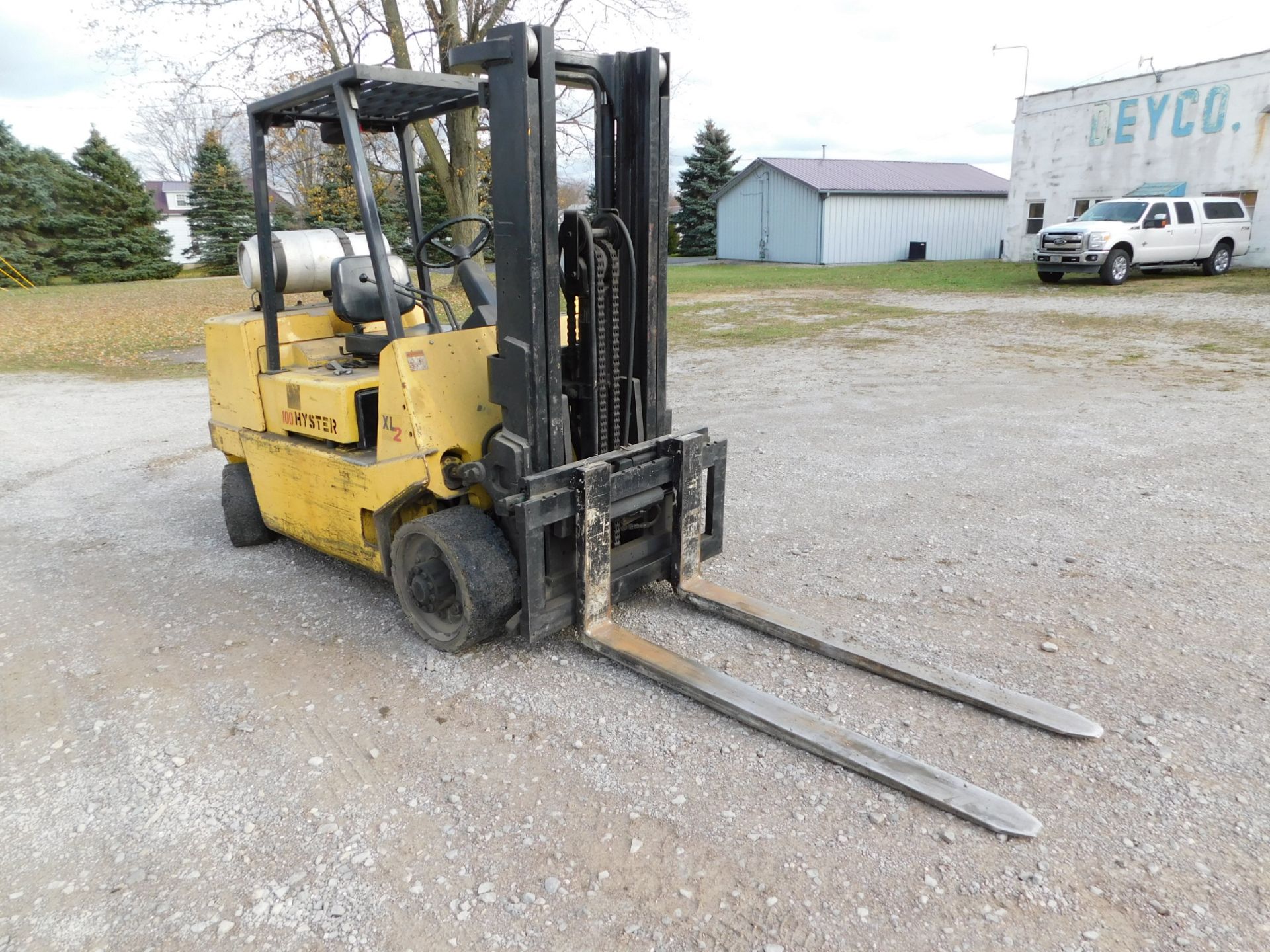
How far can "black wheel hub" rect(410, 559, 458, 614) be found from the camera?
4027 millimetres

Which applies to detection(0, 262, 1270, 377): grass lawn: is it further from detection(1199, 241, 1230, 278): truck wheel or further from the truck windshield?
the truck windshield

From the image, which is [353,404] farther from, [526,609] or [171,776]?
[171,776]

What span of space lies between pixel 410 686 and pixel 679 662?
118 cm

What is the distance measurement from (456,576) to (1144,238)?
21.9m

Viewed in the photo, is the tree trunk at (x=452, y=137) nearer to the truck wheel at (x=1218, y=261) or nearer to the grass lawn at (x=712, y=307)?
the grass lawn at (x=712, y=307)

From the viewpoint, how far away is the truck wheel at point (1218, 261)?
2194 centimetres

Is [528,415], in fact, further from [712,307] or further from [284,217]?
[284,217]

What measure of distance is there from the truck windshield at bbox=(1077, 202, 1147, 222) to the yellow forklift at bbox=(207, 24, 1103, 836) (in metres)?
20.9

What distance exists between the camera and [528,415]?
3879 mm

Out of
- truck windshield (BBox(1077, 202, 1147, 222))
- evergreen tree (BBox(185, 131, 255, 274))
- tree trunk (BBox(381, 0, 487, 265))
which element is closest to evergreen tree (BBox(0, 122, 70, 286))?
evergreen tree (BBox(185, 131, 255, 274))

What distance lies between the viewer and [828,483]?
662cm

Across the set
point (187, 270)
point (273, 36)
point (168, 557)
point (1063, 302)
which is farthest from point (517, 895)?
point (187, 270)

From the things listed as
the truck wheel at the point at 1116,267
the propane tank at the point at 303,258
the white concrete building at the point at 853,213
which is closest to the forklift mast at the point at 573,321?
the propane tank at the point at 303,258

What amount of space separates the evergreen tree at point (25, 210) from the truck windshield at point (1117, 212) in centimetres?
4102
